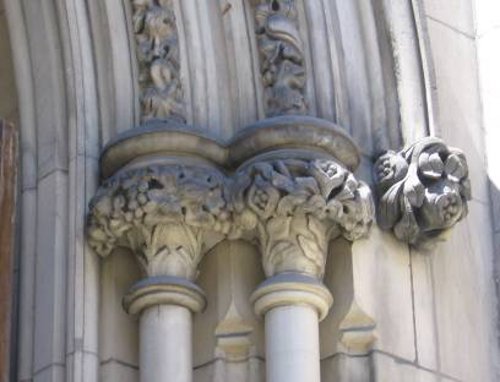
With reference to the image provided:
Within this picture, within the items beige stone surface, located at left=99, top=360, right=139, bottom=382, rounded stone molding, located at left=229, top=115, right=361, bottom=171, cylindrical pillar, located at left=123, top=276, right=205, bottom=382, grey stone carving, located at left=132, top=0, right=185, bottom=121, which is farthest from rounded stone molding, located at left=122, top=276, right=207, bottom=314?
grey stone carving, located at left=132, top=0, right=185, bottom=121

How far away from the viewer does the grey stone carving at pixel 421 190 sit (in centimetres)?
651

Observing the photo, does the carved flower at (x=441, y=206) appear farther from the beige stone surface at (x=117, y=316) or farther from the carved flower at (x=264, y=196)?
the beige stone surface at (x=117, y=316)

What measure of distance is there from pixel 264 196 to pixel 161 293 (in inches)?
16.0

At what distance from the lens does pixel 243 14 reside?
6.77 m

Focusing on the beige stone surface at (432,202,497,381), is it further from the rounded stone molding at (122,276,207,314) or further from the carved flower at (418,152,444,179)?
the rounded stone molding at (122,276,207,314)

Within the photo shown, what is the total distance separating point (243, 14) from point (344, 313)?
1045 mm

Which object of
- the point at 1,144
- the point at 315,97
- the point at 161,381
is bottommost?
the point at 161,381

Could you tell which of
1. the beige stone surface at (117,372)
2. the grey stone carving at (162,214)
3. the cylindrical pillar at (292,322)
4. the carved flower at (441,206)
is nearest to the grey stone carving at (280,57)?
the grey stone carving at (162,214)

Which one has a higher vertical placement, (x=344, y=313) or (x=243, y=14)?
(x=243, y=14)

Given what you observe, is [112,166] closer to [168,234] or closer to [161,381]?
[168,234]

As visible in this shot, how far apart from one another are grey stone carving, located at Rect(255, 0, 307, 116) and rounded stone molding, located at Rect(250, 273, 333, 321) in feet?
1.82

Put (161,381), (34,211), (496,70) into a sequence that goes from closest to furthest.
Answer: (161,381) < (34,211) < (496,70)

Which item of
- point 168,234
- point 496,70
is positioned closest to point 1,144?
point 168,234

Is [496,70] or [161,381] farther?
[496,70]
